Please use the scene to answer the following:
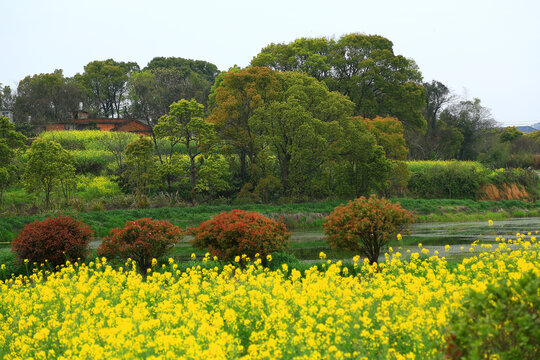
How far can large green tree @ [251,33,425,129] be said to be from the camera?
47875 millimetres

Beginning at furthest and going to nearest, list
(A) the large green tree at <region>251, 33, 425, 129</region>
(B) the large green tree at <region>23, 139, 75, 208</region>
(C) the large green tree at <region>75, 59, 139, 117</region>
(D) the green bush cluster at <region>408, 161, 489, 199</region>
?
1. (C) the large green tree at <region>75, 59, 139, 117</region>
2. (A) the large green tree at <region>251, 33, 425, 129</region>
3. (D) the green bush cluster at <region>408, 161, 489, 199</region>
4. (B) the large green tree at <region>23, 139, 75, 208</region>

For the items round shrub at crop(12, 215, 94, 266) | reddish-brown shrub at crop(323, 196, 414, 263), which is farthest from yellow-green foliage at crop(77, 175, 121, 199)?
reddish-brown shrub at crop(323, 196, 414, 263)

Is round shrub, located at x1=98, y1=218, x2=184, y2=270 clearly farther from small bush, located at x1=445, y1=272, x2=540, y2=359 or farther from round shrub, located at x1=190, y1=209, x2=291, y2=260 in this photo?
small bush, located at x1=445, y1=272, x2=540, y2=359

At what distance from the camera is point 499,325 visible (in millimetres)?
4309

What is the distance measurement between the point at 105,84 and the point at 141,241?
68.4 meters

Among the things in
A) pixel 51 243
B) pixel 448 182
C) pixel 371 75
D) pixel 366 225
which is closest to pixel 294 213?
pixel 366 225

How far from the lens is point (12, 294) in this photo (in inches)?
388

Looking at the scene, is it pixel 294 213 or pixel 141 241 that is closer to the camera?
pixel 141 241

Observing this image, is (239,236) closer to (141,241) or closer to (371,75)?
(141,241)

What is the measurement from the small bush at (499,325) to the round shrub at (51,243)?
12.7 m

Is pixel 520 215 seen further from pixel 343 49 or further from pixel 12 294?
pixel 12 294

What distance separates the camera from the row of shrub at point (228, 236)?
13.6 meters

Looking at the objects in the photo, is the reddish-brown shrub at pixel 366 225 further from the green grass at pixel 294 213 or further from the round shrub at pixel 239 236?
the green grass at pixel 294 213

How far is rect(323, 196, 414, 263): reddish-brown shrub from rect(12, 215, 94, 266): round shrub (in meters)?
7.41
